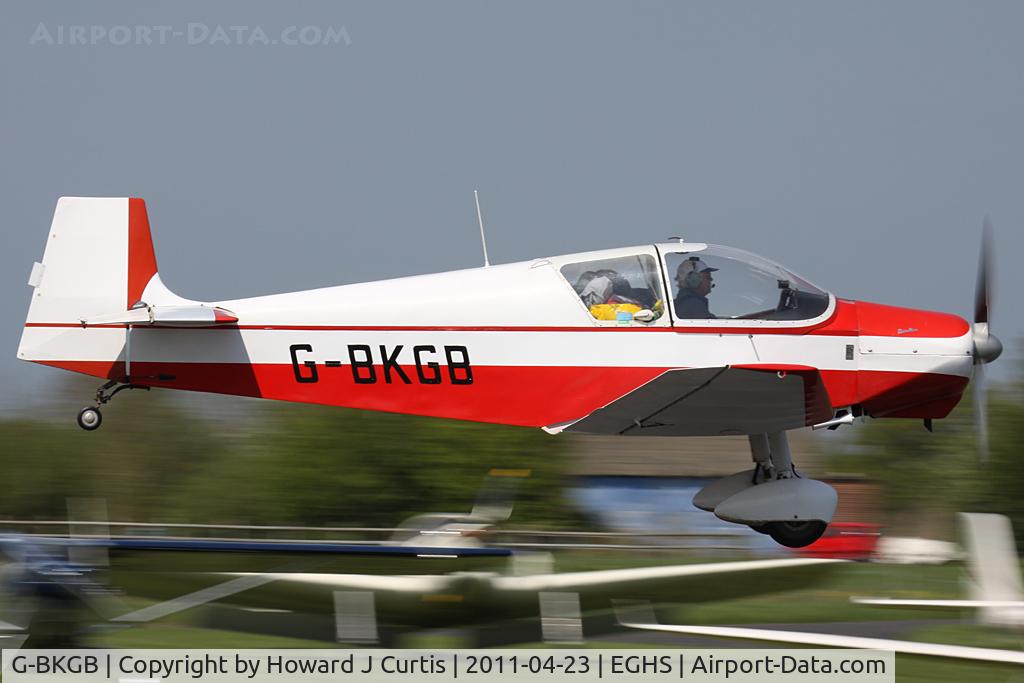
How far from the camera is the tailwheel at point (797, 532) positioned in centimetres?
862

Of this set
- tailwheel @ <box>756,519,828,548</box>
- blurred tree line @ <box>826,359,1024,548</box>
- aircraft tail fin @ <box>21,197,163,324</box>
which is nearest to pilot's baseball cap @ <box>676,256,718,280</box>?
tailwheel @ <box>756,519,828,548</box>

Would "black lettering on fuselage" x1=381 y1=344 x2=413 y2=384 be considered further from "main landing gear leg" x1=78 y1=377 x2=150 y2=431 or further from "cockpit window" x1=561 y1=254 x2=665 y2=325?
"main landing gear leg" x1=78 y1=377 x2=150 y2=431

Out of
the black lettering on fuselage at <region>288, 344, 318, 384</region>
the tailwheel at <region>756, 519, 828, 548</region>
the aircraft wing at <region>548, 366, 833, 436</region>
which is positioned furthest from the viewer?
the tailwheel at <region>756, 519, 828, 548</region>

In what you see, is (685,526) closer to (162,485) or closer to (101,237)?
(162,485)

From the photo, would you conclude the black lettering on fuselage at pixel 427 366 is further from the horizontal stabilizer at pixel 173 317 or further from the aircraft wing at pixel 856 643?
the aircraft wing at pixel 856 643

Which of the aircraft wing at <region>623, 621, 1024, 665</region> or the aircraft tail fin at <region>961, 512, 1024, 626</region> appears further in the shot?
the aircraft tail fin at <region>961, 512, 1024, 626</region>

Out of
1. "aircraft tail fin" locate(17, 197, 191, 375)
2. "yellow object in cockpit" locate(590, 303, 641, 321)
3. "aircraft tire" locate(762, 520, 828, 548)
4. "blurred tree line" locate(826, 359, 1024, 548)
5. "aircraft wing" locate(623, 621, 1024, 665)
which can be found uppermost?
"aircraft tail fin" locate(17, 197, 191, 375)

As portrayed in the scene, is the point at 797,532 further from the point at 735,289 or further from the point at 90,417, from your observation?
the point at 90,417

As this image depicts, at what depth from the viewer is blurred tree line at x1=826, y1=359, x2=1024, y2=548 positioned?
93.9ft

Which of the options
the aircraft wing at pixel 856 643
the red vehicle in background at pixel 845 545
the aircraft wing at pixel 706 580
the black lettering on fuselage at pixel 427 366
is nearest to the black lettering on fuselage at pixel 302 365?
the black lettering on fuselage at pixel 427 366

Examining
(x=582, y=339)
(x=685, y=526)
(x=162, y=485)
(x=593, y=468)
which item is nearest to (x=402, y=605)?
(x=582, y=339)

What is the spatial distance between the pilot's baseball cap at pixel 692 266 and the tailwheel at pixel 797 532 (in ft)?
6.68

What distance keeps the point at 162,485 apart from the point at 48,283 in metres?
25.1

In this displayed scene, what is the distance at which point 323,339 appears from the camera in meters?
8.23
